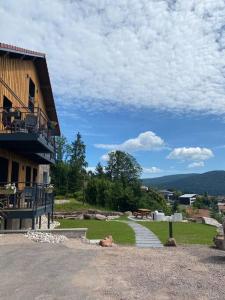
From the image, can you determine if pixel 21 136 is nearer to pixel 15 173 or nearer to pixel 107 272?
pixel 15 173

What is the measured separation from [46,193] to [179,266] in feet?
35.0

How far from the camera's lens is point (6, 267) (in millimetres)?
9320

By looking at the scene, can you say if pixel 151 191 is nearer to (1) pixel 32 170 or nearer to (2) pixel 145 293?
(1) pixel 32 170

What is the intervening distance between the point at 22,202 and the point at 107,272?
9.51m

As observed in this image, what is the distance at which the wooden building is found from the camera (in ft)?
54.0

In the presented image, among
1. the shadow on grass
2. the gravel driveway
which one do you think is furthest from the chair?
the shadow on grass

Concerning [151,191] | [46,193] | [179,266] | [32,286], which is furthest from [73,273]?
[151,191]

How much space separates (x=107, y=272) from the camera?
9000 millimetres

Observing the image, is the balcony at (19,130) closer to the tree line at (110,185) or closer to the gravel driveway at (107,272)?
the gravel driveway at (107,272)

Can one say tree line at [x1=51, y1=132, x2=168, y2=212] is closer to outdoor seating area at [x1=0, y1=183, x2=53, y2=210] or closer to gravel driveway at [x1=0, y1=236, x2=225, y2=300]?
outdoor seating area at [x1=0, y1=183, x2=53, y2=210]

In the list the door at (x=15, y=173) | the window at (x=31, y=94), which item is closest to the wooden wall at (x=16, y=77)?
the window at (x=31, y=94)

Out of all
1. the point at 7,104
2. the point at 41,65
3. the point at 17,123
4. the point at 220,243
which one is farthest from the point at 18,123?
the point at 220,243

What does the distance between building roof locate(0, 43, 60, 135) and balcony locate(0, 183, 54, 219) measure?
6.03m

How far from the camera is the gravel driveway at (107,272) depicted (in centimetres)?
738
